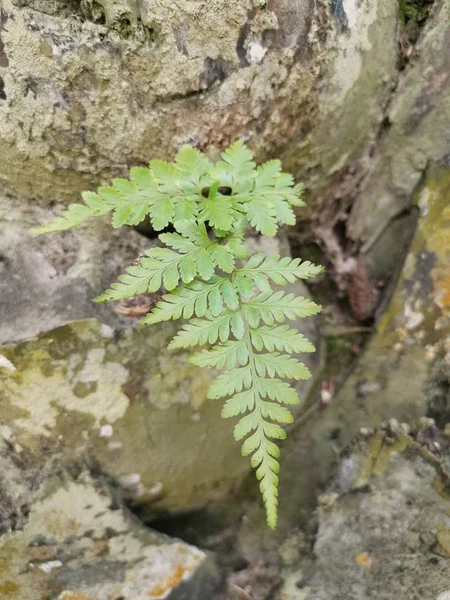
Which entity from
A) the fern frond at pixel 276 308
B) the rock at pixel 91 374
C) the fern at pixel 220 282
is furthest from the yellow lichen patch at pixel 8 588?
the fern frond at pixel 276 308

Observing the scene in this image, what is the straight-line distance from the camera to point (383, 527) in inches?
95.2

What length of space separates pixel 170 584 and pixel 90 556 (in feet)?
1.26

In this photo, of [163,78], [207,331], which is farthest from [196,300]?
[163,78]

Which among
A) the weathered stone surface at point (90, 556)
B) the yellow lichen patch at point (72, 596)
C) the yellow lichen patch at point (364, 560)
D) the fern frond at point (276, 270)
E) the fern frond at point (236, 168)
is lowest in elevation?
the yellow lichen patch at point (72, 596)

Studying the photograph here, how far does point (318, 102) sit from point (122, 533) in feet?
7.24

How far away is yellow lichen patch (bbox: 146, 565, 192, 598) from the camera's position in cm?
235

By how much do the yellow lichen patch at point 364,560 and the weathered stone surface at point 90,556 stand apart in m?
0.66

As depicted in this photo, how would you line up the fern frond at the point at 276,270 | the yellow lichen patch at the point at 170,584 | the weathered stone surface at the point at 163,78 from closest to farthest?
1. the weathered stone surface at the point at 163,78
2. the fern frond at the point at 276,270
3. the yellow lichen patch at the point at 170,584

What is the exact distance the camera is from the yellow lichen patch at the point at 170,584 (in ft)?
7.70

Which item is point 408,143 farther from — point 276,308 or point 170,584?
point 170,584

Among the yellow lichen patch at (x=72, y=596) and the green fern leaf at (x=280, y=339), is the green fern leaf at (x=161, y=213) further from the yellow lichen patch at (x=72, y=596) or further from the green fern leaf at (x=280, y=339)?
the yellow lichen patch at (x=72, y=596)

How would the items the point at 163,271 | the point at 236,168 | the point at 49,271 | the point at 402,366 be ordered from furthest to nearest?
the point at 402,366, the point at 49,271, the point at 236,168, the point at 163,271

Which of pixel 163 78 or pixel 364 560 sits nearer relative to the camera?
pixel 163 78

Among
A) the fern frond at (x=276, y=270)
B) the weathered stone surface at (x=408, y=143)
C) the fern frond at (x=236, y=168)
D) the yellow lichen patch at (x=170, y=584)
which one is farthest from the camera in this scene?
the weathered stone surface at (x=408, y=143)
